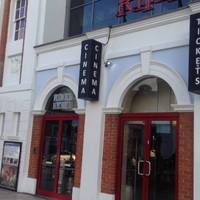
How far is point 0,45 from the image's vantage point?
14859 mm

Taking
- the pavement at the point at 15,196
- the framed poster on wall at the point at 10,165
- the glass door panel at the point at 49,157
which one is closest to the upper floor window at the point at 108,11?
the glass door panel at the point at 49,157

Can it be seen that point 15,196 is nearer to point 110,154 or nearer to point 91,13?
point 110,154

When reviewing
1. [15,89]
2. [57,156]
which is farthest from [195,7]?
[15,89]

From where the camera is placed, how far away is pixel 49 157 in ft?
39.2

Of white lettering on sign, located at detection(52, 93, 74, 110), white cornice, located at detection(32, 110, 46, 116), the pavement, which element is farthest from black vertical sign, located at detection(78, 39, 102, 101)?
the pavement

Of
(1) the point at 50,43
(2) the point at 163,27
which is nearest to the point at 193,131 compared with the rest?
(2) the point at 163,27

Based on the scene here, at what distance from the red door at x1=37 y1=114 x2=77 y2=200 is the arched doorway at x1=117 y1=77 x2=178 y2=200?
1901 millimetres

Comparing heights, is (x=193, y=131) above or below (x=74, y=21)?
below

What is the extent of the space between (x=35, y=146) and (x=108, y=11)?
462 centimetres

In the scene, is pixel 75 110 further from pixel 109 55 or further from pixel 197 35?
pixel 197 35

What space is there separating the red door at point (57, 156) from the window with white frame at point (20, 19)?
3848mm

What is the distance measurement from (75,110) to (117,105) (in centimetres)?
156

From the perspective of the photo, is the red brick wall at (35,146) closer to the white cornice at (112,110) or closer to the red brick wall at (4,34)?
the white cornice at (112,110)

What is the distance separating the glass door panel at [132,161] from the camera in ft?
30.7
